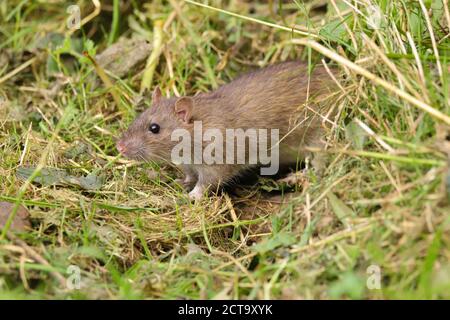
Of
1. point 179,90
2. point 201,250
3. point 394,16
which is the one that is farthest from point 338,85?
point 179,90

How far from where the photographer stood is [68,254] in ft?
13.1

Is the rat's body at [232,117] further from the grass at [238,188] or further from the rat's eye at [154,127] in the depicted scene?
the grass at [238,188]

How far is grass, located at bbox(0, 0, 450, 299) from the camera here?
11.9 feet

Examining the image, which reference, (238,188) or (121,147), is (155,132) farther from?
(238,188)

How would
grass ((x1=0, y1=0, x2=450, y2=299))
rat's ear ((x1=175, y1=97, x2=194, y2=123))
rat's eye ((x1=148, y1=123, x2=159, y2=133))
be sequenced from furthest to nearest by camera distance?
rat's eye ((x1=148, y1=123, x2=159, y2=133))
rat's ear ((x1=175, y1=97, x2=194, y2=123))
grass ((x1=0, y1=0, x2=450, y2=299))

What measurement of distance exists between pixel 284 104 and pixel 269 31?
60.1 inches

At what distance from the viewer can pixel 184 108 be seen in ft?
17.8

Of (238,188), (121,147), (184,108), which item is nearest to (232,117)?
(184,108)

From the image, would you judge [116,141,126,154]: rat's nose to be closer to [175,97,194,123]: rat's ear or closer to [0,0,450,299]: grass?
[0,0,450,299]: grass

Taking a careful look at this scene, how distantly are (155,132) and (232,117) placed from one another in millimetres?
675

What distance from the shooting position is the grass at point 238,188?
11.9 feet

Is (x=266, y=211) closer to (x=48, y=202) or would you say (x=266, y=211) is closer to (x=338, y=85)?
(x=338, y=85)

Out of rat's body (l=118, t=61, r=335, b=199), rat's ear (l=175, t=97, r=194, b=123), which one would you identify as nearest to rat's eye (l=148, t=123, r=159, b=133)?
rat's body (l=118, t=61, r=335, b=199)

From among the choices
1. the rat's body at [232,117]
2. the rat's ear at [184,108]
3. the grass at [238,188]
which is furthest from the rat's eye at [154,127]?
the grass at [238,188]
